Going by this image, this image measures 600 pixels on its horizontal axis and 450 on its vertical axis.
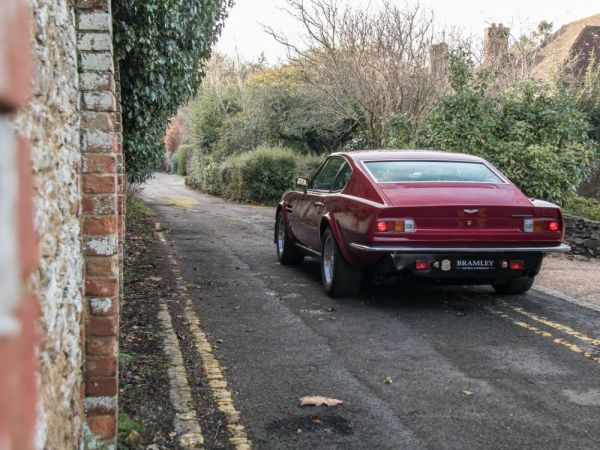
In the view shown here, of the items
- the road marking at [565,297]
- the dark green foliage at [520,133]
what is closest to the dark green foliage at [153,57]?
the dark green foliage at [520,133]

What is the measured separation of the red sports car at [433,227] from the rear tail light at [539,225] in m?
0.01

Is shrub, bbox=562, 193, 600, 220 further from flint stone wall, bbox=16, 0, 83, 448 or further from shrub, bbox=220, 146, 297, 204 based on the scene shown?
flint stone wall, bbox=16, 0, 83, 448

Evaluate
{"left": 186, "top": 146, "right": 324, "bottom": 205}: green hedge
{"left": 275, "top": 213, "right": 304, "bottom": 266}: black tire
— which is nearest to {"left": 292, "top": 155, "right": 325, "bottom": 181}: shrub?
{"left": 186, "top": 146, "right": 324, "bottom": 205}: green hedge

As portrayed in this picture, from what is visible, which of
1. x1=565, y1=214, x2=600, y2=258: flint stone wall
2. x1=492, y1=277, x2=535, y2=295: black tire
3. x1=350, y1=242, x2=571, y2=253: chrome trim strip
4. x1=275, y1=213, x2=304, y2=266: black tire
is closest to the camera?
x1=350, y1=242, x2=571, y2=253: chrome trim strip

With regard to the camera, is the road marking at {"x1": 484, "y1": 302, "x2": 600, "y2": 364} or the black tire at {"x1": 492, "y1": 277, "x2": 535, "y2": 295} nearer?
the road marking at {"x1": 484, "y1": 302, "x2": 600, "y2": 364}

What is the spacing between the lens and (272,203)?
87.7 feet

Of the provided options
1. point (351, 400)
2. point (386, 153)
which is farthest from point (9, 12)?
point (386, 153)

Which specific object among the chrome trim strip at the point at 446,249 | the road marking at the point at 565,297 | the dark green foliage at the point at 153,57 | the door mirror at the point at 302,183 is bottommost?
the road marking at the point at 565,297

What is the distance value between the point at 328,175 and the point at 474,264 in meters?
2.67

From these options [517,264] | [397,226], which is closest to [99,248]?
Answer: [397,226]

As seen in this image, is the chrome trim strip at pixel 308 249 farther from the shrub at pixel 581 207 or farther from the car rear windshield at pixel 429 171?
the shrub at pixel 581 207

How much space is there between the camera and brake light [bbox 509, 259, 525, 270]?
7.41 m

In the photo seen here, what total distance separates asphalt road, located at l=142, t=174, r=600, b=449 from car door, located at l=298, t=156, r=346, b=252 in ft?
2.01

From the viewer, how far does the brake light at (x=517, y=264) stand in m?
7.41
